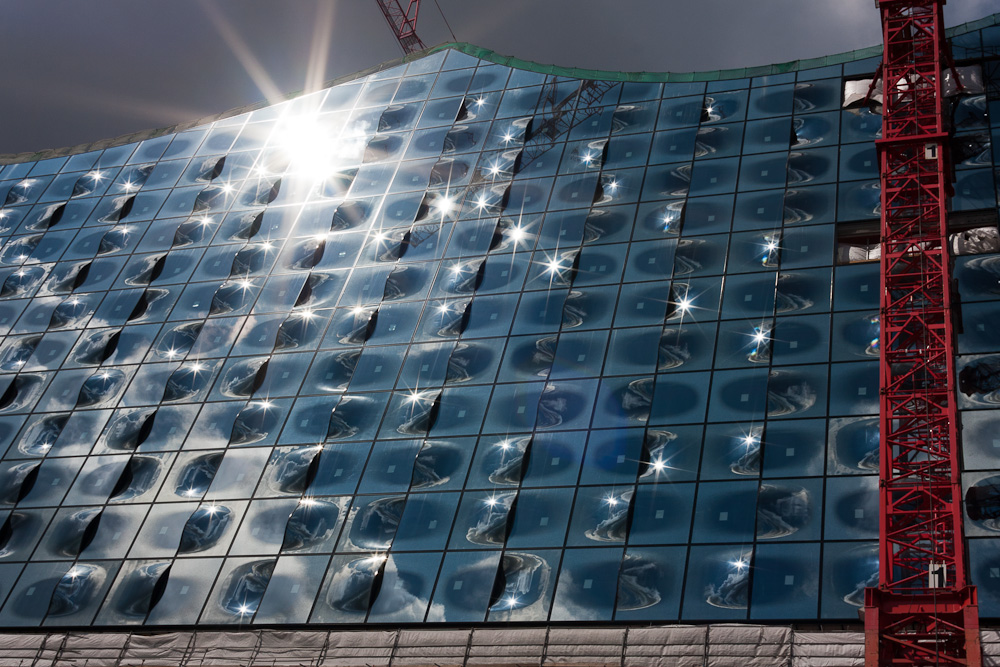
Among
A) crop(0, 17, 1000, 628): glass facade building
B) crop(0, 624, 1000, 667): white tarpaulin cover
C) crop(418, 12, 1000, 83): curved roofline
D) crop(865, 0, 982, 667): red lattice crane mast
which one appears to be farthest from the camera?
crop(418, 12, 1000, 83): curved roofline

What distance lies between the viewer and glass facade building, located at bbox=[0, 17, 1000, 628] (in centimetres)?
4116

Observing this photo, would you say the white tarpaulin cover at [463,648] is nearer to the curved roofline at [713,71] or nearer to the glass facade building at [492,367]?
the glass facade building at [492,367]

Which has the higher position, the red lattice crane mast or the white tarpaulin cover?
the red lattice crane mast

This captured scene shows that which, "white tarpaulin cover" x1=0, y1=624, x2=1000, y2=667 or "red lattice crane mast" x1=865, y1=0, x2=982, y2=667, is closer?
"red lattice crane mast" x1=865, y1=0, x2=982, y2=667

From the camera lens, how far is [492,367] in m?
48.7

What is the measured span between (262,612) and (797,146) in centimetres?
2815

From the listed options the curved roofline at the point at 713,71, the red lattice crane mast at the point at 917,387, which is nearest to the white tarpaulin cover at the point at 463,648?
the red lattice crane mast at the point at 917,387

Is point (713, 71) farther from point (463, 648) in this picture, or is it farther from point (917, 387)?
point (463, 648)

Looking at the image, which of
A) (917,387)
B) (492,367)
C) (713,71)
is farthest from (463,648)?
(713,71)

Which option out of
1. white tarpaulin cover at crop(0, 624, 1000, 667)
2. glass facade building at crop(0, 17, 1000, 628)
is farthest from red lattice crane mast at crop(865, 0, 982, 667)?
glass facade building at crop(0, 17, 1000, 628)

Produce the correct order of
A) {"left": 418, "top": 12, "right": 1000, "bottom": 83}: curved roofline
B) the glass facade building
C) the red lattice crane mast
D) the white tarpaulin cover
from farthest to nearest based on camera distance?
{"left": 418, "top": 12, "right": 1000, "bottom": 83}: curved roofline, the glass facade building, the white tarpaulin cover, the red lattice crane mast

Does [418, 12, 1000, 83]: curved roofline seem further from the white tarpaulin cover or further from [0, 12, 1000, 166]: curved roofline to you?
the white tarpaulin cover

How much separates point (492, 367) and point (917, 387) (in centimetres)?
1600

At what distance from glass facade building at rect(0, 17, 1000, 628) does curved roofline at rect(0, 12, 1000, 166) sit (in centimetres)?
32
